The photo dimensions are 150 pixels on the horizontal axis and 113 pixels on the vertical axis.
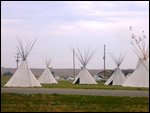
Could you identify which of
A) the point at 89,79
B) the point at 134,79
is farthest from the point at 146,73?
the point at 89,79

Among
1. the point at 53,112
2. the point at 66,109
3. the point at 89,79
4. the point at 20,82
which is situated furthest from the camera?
the point at 89,79

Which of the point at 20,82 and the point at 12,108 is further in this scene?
the point at 20,82

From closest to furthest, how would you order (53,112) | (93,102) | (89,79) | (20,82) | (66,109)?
(53,112) < (66,109) < (93,102) < (20,82) < (89,79)

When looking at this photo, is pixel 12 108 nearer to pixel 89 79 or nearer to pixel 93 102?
pixel 93 102

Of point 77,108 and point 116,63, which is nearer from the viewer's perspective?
point 77,108

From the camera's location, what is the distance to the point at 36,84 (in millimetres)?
32750

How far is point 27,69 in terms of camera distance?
3284 centimetres

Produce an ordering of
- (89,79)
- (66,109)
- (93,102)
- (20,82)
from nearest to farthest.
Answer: (66,109) < (93,102) < (20,82) < (89,79)

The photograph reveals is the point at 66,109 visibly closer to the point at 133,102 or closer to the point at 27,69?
the point at 133,102

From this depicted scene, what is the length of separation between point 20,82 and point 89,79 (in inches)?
491

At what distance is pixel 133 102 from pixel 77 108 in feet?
10.4

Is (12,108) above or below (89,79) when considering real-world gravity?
above

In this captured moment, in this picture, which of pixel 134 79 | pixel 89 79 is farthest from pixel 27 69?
pixel 89 79

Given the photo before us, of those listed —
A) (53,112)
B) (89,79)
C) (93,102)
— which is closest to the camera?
(53,112)
